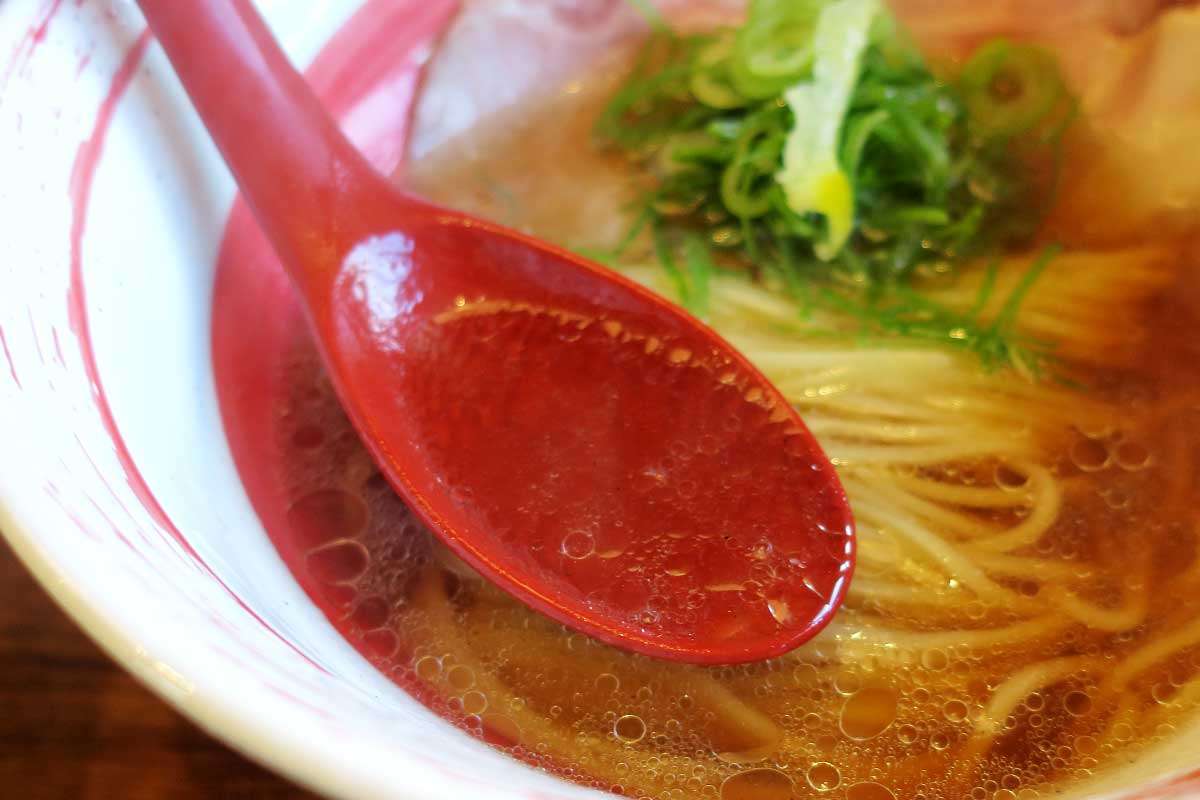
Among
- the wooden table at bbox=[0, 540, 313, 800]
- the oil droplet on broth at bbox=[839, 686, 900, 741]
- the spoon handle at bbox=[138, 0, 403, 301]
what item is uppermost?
the spoon handle at bbox=[138, 0, 403, 301]

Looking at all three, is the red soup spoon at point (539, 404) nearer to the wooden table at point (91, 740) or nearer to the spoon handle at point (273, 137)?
the spoon handle at point (273, 137)

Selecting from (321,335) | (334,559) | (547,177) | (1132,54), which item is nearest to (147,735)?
(334,559)

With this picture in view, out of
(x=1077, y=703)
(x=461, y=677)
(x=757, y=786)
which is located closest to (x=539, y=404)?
(x=461, y=677)

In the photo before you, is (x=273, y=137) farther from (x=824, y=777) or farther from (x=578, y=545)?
(x=824, y=777)

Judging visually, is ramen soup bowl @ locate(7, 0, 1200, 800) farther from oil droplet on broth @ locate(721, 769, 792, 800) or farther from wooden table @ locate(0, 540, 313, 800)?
wooden table @ locate(0, 540, 313, 800)

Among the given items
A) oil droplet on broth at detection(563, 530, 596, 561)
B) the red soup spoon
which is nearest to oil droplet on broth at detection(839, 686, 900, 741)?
the red soup spoon

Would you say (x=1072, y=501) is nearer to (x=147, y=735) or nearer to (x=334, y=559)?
(x=334, y=559)
